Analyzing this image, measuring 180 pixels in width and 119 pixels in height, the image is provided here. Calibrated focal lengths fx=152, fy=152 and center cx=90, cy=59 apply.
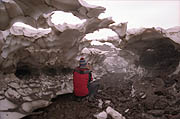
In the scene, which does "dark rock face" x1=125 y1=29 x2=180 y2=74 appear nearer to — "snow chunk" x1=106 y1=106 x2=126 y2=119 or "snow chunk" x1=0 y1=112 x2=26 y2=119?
"snow chunk" x1=106 y1=106 x2=126 y2=119

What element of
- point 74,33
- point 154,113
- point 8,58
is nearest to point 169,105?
point 154,113

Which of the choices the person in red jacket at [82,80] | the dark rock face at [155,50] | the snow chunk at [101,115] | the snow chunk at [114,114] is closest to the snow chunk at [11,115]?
the person in red jacket at [82,80]

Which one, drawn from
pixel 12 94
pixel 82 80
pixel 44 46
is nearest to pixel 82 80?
pixel 82 80

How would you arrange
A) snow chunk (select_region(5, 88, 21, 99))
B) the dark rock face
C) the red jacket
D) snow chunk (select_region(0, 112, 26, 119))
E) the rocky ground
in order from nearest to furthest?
1. snow chunk (select_region(0, 112, 26, 119))
2. the rocky ground
3. snow chunk (select_region(5, 88, 21, 99))
4. the red jacket
5. the dark rock face

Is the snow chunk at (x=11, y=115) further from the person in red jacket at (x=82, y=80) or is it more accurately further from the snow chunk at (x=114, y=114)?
the snow chunk at (x=114, y=114)

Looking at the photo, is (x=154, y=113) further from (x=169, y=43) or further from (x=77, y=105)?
(x=169, y=43)

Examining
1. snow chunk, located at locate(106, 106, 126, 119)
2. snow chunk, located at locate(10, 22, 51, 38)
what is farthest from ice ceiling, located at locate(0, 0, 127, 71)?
snow chunk, located at locate(106, 106, 126, 119)

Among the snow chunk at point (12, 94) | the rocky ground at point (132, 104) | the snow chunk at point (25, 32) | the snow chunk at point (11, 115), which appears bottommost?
the rocky ground at point (132, 104)

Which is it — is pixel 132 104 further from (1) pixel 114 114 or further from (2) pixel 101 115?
(2) pixel 101 115

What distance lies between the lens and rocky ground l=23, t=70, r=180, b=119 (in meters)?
3.16

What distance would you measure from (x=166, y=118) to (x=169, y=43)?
302cm

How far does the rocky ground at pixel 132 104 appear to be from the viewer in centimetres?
316

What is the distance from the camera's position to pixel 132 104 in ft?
11.9

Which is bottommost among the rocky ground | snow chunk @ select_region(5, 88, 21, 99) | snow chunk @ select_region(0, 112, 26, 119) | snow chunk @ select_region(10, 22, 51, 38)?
the rocky ground
